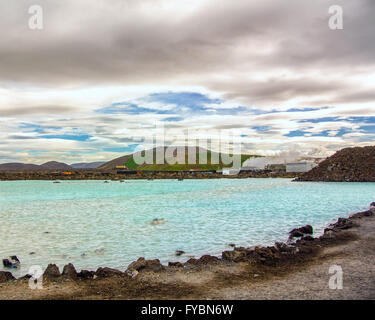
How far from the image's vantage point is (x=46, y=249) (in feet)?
55.2

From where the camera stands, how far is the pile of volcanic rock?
9688 centimetres

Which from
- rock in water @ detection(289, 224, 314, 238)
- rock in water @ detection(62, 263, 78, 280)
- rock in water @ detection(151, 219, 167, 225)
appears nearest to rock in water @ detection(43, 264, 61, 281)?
rock in water @ detection(62, 263, 78, 280)

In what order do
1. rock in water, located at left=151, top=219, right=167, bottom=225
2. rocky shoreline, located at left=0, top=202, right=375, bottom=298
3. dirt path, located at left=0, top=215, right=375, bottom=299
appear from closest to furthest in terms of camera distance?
1. dirt path, located at left=0, top=215, right=375, bottom=299
2. rocky shoreline, located at left=0, top=202, right=375, bottom=298
3. rock in water, located at left=151, top=219, right=167, bottom=225

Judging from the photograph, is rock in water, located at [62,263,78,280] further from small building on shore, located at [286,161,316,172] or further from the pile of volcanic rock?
small building on shore, located at [286,161,316,172]

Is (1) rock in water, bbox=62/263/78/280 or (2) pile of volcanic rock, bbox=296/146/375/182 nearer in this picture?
(1) rock in water, bbox=62/263/78/280

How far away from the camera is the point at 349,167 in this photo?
10331 centimetres

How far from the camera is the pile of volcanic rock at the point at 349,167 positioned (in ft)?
318

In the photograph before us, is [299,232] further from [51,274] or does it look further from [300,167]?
[300,167]

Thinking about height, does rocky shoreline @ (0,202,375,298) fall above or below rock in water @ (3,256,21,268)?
above

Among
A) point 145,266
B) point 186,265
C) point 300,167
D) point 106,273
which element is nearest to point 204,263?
point 186,265

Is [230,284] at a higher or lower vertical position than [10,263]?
higher

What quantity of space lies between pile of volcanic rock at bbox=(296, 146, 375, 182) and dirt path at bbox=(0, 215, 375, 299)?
95436 mm

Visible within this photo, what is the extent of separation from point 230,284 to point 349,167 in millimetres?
107031
